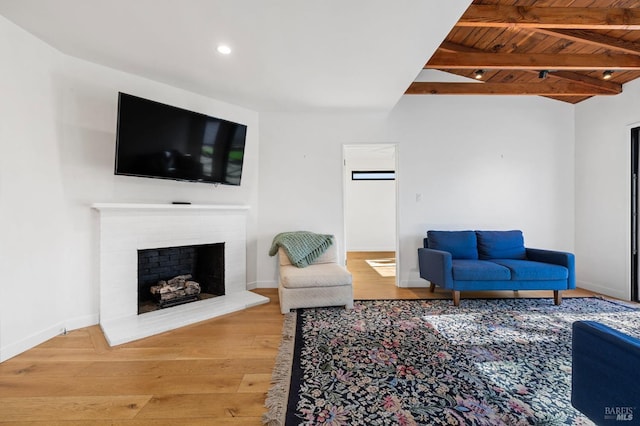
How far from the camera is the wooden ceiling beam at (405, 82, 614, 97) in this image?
11.2 feet

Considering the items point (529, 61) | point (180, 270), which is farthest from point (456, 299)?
point (180, 270)

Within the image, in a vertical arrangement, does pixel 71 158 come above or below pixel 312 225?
above

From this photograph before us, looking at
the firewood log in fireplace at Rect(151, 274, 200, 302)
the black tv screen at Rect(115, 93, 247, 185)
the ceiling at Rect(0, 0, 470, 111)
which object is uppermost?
the ceiling at Rect(0, 0, 470, 111)

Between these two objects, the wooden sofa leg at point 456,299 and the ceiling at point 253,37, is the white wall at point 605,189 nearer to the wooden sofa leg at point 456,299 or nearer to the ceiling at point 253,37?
the wooden sofa leg at point 456,299

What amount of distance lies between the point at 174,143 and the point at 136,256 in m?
1.16

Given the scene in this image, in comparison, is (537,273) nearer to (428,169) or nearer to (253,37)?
(428,169)

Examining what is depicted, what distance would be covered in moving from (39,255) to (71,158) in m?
0.85

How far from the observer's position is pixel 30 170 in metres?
2.12

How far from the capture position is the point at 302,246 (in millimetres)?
3227

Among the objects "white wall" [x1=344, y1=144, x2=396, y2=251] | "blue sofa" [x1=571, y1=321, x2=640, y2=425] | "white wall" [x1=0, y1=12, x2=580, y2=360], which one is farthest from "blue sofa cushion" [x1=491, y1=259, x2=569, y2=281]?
"white wall" [x1=344, y1=144, x2=396, y2=251]

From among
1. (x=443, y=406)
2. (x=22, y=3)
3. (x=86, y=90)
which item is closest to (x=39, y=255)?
(x=86, y=90)

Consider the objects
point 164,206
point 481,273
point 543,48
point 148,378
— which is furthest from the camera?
point 543,48

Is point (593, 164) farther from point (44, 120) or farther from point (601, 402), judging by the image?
point (44, 120)

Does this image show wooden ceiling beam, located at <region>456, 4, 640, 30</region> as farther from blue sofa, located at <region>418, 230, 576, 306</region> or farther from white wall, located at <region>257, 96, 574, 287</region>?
blue sofa, located at <region>418, 230, 576, 306</region>
